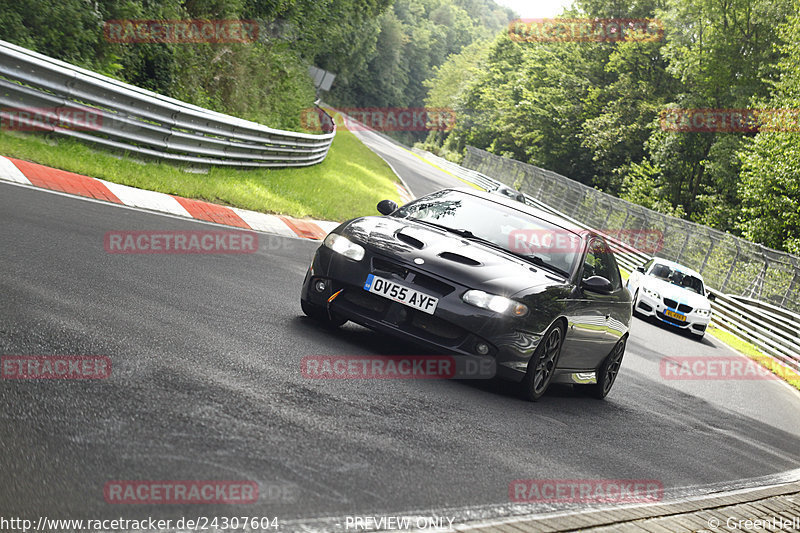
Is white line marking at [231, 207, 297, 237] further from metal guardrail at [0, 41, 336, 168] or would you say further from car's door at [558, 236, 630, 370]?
car's door at [558, 236, 630, 370]

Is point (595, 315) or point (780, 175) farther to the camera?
point (780, 175)

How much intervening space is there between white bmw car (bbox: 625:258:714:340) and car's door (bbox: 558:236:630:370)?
11.0 m

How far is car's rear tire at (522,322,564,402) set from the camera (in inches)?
276

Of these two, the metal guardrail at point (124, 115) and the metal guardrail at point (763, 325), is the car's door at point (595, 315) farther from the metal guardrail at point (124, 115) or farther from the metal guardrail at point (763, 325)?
the metal guardrail at point (763, 325)

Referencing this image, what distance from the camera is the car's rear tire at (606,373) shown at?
8844 millimetres

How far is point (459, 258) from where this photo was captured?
6.96 meters

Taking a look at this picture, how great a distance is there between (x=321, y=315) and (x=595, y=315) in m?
2.51

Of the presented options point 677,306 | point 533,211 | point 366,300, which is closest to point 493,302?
point 366,300

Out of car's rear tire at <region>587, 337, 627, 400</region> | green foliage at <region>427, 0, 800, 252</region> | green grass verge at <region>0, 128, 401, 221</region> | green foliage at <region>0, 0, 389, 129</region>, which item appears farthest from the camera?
green foliage at <region>427, 0, 800, 252</region>

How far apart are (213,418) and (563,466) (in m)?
2.34

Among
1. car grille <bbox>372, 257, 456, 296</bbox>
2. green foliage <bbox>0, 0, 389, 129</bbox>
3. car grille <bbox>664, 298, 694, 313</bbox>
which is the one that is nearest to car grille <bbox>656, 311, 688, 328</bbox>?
car grille <bbox>664, 298, 694, 313</bbox>

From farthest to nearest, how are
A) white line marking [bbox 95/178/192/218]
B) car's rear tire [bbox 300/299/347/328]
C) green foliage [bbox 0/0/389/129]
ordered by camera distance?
green foliage [bbox 0/0/389/129], white line marking [bbox 95/178/192/218], car's rear tire [bbox 300/299/347/328]

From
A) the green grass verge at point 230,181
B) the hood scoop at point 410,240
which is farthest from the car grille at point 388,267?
the green grass verge at point 230,181

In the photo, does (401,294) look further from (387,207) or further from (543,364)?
(387,207)
